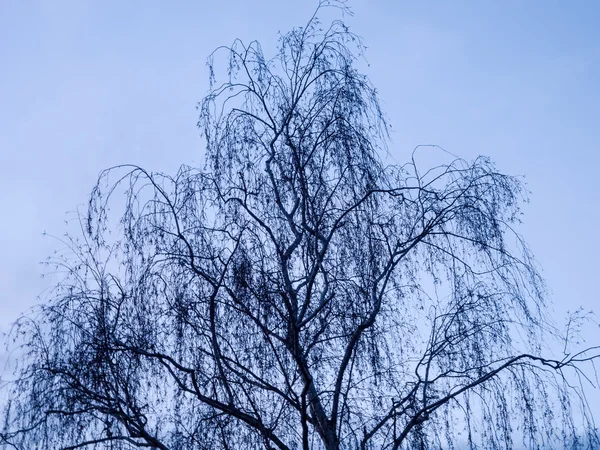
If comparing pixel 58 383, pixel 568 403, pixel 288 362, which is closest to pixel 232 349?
pixel 288 362

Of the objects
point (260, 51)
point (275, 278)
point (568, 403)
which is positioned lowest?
point (568, 403)

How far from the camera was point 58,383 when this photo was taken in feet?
25.2

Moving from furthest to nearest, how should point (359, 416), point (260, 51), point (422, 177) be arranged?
point (260, 51), point (422, 177), point (359, 416)

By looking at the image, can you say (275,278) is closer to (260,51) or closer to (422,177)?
(422,177)

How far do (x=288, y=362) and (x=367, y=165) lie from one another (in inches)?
86.8

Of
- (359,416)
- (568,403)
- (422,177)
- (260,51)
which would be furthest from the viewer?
(260,51)

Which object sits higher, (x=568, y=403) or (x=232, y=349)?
(x=232, y=349)

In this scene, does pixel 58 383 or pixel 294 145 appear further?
pixel 294 145

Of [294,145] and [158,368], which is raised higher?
[294,145]

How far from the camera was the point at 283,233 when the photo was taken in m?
8.36

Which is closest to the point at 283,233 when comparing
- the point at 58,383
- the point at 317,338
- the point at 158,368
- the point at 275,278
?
the point at 275,278

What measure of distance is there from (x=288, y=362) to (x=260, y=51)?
3.62 metres

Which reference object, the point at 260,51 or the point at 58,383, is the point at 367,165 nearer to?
the point at 260,51

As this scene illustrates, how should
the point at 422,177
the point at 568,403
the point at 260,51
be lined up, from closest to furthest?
1. the point at 568,403
2. the point at 422,177
3. the point at 260,51
